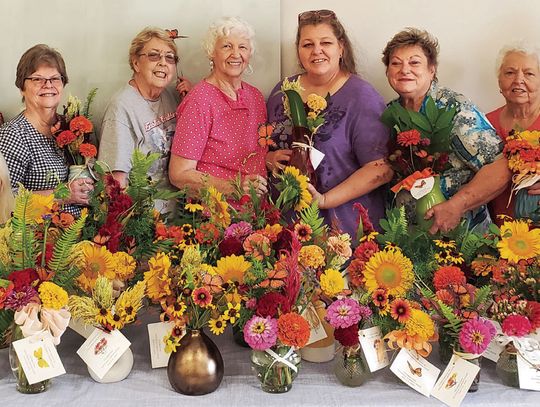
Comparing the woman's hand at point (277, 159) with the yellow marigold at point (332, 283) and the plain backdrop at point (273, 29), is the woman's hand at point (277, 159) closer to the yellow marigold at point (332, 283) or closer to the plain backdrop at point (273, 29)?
the plain backdrop at point (273, 29)

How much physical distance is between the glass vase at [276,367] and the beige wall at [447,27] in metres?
1.32

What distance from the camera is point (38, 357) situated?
1.54 metres

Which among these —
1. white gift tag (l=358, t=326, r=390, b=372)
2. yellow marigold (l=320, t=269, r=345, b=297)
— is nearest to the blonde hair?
yellow marigold (l=320, t=269, r=345, b=297)

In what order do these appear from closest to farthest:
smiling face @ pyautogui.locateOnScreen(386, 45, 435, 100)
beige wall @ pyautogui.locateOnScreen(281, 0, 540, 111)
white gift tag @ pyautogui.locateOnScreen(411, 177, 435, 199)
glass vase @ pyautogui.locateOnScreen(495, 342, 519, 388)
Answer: glass vase @ pyautogui.locateOnScreen(495, 342, 519, 388), white gift tag @ pyautogui.locateOnScreen(411, 177, 435, 199), smiling face @ pyautogui.locateOnScreen(386, 45, 435, 100), beige wall @ pyautogui.locateOnScreen(281, 0, 540, 111)

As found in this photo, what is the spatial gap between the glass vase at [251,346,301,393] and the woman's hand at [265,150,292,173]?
81cm

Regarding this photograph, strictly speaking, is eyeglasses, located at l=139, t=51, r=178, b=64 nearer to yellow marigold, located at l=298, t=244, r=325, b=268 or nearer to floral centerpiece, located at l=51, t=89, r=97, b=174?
floral centerpiece, located at l=51, t=89, r=97, b=174

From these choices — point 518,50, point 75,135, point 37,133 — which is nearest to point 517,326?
point 518,50

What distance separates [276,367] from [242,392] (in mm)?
105

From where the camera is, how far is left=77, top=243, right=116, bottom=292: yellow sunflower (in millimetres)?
1650

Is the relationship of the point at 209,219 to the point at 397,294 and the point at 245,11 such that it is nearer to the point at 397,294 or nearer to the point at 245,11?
the point at 397,294

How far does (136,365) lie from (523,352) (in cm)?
97

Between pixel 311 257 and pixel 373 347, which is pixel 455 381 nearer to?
pixel 373 347

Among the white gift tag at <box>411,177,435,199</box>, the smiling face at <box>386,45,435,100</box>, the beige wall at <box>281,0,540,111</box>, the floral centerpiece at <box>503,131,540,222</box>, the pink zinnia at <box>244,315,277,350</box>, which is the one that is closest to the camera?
the pink zinnia at <box>244,315,277,350</box>

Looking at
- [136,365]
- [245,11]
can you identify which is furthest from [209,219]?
[245,11]
